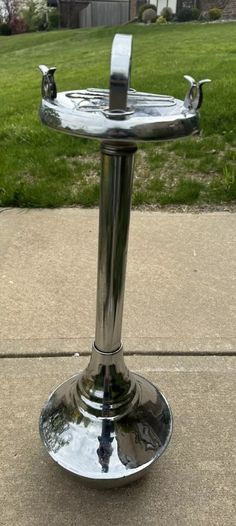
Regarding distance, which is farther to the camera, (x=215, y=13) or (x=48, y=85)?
(x=215, y=13)

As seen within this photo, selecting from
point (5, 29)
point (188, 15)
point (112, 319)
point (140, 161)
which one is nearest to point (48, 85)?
point (112, 319)

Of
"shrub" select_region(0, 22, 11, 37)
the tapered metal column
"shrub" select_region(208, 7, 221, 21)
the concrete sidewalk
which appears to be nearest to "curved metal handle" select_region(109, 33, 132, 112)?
the tapered metal column

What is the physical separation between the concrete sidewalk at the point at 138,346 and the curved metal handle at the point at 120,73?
1106 mm

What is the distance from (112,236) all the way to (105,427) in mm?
588

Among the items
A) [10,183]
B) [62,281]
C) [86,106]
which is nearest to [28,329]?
[62,281]

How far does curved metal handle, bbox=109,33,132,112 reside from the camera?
1.09 m

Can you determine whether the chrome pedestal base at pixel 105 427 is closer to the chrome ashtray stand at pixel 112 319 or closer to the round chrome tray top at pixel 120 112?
the chrome ashtray stand at pixel 112 319

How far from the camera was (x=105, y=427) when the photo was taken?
159 centimetres

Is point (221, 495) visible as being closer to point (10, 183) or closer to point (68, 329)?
point (68, 329)

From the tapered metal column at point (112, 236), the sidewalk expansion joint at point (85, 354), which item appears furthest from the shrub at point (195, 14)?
the tapered metal column at point (112, 236)

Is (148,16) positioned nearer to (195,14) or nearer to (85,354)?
(195,14)

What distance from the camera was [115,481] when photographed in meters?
1.51

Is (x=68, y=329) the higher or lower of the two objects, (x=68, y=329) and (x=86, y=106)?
the lower

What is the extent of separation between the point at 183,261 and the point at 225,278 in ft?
0.88
